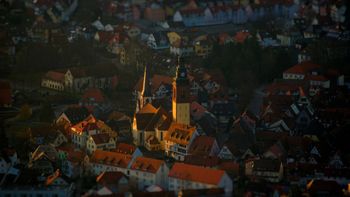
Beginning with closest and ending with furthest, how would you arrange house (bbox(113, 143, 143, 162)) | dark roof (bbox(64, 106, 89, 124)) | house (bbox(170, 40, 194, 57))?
house (bbox(113, 143, 143, 162))
dark roof (bbox(64, 106, 89, 124))
house (bbox(170, 40, 194, 57))

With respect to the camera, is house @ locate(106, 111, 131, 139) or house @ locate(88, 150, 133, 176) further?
house @ locate(106, 111, 131, 139)

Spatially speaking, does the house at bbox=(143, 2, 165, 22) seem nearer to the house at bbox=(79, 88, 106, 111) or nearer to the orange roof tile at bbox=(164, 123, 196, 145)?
the house at bbox=(79, 88, 106, 111)

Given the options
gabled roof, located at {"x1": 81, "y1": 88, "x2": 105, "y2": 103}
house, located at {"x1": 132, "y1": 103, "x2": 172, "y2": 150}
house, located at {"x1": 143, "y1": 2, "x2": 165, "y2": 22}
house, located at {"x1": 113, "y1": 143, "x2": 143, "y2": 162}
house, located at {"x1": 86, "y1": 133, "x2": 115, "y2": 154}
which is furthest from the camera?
house, located at {"x1": 143, "y1": 2, "x2": 165, "y2": 22}

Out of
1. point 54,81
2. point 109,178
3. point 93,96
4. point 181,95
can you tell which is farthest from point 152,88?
point 109,178

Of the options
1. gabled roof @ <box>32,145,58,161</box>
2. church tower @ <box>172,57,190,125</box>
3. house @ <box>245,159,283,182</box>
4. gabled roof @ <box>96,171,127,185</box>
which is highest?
church tower @ <box>172,57,190,125</box>

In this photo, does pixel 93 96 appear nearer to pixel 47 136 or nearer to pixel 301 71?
pixel 47 136

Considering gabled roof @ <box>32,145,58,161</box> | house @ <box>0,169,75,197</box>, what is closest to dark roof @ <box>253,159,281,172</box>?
house @ <box>0,169,75,197</box>

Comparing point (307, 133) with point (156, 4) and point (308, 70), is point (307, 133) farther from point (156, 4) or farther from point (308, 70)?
point (156, 4)
